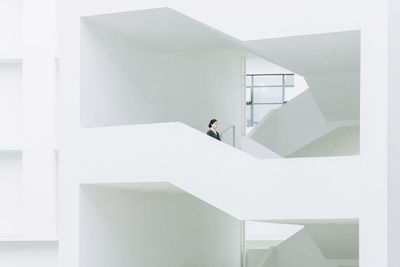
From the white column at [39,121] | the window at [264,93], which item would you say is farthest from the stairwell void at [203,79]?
the window at [264,93]

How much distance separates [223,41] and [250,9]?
409 centimetres

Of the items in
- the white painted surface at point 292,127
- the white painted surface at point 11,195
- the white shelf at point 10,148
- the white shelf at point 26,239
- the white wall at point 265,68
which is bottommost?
the white shelf at point 26,239

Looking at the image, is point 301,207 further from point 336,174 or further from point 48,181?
point 48,181

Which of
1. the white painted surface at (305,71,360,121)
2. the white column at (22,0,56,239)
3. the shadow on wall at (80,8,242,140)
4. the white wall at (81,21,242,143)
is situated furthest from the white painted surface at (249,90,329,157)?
the white column at (22,0,56,239)

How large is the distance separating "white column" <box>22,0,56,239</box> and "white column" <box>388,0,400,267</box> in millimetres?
11575

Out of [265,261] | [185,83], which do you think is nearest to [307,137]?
[185,83]

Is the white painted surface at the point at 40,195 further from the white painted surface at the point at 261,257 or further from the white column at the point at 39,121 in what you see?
the white painted surface at the point at 261,257

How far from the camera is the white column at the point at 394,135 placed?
15.9 meters

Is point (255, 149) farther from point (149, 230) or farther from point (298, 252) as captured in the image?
point (298, 252)

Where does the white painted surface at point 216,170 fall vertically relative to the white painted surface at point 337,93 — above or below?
below

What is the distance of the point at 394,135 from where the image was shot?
1617 centimetres

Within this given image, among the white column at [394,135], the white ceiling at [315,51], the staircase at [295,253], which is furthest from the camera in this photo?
the staircase at [295,253]

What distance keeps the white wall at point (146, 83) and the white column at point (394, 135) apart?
25.9ft

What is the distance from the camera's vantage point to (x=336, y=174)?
16391mm
